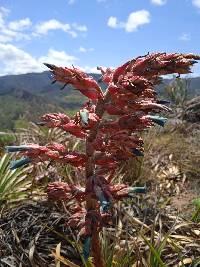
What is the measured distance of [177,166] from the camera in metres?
9.05

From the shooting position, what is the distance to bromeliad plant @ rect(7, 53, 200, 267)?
84.7 inches

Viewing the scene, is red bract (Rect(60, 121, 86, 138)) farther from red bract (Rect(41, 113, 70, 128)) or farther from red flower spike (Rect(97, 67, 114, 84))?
red flower spike (Rect(97, 67, 114, 84))

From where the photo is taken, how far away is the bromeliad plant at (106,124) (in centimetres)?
215

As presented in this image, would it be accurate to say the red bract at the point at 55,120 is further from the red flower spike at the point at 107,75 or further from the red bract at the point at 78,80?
the red flower spike at the point at 107,75

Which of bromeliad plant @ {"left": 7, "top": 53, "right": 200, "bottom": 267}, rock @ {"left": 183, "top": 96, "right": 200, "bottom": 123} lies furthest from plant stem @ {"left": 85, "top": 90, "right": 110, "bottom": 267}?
rock @ {"left": 183, "top": 96, "right": 200, "bottom": 123}

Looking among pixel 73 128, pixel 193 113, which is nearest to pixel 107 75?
pixel 73 128

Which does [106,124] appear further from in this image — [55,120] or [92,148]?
[55,120]

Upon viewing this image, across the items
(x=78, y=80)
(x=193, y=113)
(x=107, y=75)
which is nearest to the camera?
(x=78, y=80)

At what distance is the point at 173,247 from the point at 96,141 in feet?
6.40

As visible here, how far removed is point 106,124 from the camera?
7.64 ft

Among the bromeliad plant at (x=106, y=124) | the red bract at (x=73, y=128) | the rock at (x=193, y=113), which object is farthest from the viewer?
the rock at (x=193, y=113)

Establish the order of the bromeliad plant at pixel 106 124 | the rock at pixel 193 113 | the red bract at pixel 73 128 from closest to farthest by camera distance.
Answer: the bromeliad plant at pixel 106 124 → the red bract at pixel 73 128 → the rock at pixel 193 113

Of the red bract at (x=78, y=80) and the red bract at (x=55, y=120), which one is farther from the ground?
the red bract at (x=78, y=80)

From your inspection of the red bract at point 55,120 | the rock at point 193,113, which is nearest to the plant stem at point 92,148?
the red bract at point 55,120
